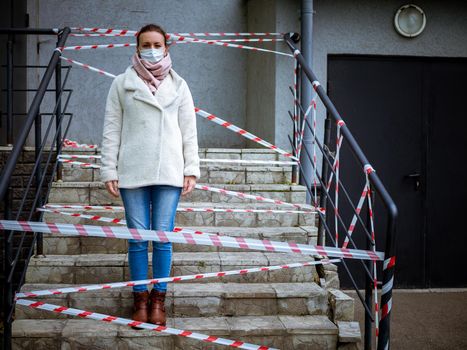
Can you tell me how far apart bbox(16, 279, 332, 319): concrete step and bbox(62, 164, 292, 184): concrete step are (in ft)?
5.16

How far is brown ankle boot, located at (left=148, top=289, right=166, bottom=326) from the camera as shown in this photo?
361cm

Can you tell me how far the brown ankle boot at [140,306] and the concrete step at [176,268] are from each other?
493 mm

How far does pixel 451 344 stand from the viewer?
4789 mm

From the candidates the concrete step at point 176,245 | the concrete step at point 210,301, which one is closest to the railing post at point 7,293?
the concrete step at point 210,301

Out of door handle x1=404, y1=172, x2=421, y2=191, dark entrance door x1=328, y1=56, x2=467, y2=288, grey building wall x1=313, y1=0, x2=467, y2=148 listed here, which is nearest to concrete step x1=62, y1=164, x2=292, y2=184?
grey building wall x1=313, y1=0, x2=467, y2=148

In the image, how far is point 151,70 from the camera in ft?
11.9

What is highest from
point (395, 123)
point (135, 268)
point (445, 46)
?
point (445, 46)

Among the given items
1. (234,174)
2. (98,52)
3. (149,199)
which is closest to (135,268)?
(149,199)

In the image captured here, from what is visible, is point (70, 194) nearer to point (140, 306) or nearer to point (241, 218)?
point (241, 218)

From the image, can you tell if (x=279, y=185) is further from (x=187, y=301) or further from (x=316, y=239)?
(x=187, y=301)

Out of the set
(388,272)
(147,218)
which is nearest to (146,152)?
(147,218)

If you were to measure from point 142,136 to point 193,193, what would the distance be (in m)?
1.75

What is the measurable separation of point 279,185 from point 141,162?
7.32 ft

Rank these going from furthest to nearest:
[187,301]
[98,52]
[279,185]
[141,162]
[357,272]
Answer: [98,52] < [357,272] < [279,185] < [187,301] < [141,162]
